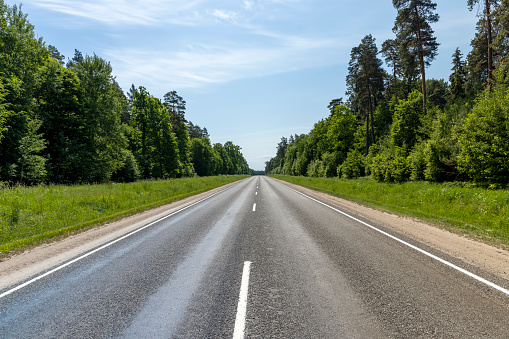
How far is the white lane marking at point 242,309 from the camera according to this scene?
270 centimetres

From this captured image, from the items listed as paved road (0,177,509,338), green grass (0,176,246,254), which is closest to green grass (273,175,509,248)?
paved road (0,177,509,338)

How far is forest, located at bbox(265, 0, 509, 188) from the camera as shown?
569 inches

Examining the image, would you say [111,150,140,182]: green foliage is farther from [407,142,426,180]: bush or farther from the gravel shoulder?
[407,142,426,180]: bush

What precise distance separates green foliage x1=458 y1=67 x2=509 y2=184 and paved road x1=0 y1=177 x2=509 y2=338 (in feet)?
41.1

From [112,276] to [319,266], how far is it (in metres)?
4.11

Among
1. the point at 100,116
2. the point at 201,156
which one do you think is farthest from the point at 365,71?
the point at 201,156

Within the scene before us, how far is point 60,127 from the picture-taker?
23.0 meters

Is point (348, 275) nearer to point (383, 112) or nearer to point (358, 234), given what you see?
point (358, 234)

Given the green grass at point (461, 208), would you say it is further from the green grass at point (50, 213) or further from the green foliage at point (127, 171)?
the green foliage at point (127, 171)

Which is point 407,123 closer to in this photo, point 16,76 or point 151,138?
point 151,138

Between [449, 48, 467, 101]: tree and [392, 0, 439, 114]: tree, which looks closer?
[392, 0, 439, 114]: tree

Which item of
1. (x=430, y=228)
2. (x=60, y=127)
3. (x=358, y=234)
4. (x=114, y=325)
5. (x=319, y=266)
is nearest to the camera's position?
(x=114, y=325)

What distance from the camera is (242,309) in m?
3.20

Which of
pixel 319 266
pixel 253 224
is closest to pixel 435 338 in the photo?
pixel 319 266
